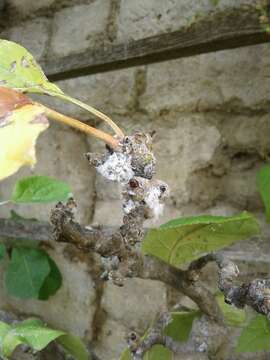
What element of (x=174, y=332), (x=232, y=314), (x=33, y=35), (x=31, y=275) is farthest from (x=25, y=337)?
(x=33, y=35)

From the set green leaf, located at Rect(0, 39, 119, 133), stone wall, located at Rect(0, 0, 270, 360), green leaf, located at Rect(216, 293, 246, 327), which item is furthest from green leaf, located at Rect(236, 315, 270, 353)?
green leaf, located at Rect(0, 39, 119, 133)

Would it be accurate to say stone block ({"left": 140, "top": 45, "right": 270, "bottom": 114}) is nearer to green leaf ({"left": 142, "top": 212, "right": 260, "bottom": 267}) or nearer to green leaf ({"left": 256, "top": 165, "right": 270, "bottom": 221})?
green leaf ({"left": 256, "top": 165, "right": 270, "bottom": 221})

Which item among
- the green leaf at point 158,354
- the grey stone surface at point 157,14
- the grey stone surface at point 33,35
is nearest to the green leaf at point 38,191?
the green leaf at point 158,354

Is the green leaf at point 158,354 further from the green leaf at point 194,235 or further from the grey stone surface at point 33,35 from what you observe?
the grey stone surface at point 33,35

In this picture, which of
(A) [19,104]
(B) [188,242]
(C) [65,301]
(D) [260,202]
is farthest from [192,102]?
(A) [19,104]

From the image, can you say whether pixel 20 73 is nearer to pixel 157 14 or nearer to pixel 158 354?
pixel 158 354

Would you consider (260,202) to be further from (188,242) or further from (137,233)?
(137,233)

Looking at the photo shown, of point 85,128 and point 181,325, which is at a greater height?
point 85,128
